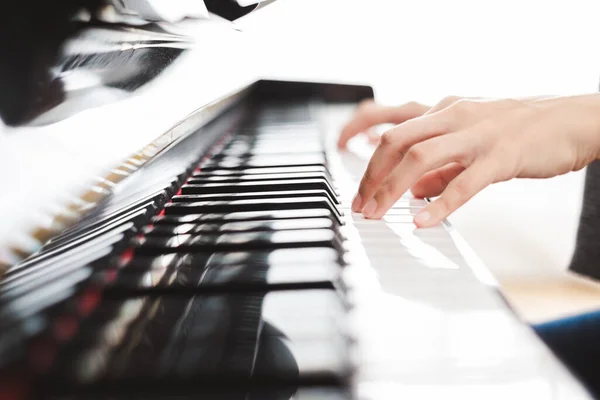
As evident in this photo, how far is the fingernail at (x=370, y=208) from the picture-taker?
592 mm

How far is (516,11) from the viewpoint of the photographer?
2406mm

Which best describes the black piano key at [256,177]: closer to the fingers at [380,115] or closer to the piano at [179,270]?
the piano at [179,270]

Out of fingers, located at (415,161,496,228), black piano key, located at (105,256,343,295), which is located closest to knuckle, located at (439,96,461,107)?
fingers, located at (415,161,496,228)

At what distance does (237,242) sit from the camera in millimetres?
472

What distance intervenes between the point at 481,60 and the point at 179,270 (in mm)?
2376

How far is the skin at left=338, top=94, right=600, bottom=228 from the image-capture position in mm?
574

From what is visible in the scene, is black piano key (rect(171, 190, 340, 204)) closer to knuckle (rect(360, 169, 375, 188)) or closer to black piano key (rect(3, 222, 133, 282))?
knuckle (rect(360, 169, 375, 188))

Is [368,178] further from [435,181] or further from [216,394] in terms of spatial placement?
[216,394]

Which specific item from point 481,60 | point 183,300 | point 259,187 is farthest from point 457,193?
point 481,60

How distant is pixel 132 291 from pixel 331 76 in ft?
8.02

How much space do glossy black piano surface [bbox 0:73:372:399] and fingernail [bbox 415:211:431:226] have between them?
9 centimetres

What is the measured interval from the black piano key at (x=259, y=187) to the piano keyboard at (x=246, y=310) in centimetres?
4

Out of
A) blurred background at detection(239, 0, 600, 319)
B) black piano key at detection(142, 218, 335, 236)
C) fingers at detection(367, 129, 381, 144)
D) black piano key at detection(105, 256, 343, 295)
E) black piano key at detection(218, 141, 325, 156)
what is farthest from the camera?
blurred background at detection(239, 0, 600, 319)

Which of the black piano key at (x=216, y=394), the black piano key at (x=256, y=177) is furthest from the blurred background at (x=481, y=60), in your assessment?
the black piano key at (x=216, y=394)
